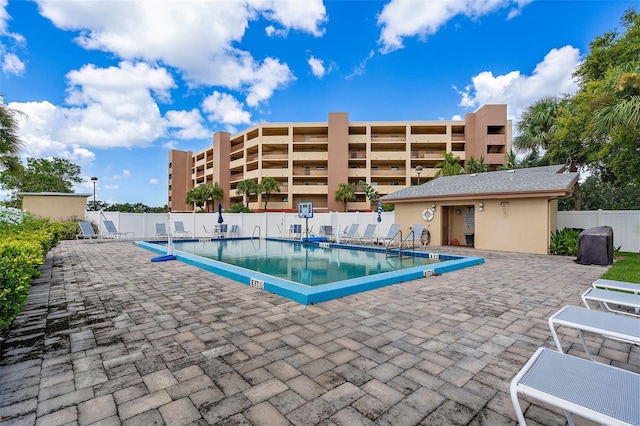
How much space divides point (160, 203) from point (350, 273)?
63534mm

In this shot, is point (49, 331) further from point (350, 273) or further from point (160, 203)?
point (160, 203)

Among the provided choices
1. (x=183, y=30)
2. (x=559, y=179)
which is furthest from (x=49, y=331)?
(x=559, y=179)

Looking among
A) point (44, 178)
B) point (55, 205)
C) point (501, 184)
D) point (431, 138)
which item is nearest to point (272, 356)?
point (501, 184)

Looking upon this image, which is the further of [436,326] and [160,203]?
[160,203]

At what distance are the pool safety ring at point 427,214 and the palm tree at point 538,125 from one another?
1199cm

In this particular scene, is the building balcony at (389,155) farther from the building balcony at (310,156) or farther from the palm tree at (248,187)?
the palm tree at (248,187)

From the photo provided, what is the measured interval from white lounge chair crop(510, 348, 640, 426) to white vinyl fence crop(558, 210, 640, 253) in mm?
14449

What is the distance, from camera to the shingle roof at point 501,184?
1097cm

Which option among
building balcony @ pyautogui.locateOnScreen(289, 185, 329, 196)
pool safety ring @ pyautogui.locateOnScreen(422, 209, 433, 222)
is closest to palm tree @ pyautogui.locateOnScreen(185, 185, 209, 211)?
building balcony @ pyautogui.locateOnScreen(289, 185, 329, 196)

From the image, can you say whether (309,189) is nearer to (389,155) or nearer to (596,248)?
(389,155)

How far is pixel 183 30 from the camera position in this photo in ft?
34.9

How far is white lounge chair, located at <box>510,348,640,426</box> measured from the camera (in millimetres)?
1295

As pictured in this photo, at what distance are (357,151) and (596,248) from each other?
35942 millimetres

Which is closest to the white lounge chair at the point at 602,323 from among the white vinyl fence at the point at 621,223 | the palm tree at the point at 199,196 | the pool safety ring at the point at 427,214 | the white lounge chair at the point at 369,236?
the white lounge chair at the point at 369,236
